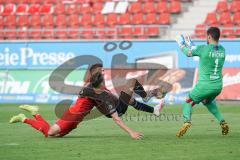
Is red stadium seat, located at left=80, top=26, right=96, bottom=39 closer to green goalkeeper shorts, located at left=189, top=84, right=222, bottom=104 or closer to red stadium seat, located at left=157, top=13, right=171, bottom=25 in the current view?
red stadium seat, located at left=157, top=13, right=171, bottom=25

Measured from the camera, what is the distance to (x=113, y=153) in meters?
11.0

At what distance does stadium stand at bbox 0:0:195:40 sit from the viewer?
95.4ft

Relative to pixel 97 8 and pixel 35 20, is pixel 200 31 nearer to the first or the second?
pixel 97 8

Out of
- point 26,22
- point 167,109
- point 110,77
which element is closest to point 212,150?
point 167,109

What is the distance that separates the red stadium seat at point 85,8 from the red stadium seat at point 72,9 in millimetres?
252

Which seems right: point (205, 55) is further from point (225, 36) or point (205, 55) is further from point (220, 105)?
point (225, 36)

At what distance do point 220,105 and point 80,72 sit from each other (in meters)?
5.81

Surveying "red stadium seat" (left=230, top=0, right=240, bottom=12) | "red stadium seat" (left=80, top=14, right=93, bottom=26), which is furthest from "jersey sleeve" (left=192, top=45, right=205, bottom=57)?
"red stadium seat" (left=80, top=14, right=93, bottom=26)

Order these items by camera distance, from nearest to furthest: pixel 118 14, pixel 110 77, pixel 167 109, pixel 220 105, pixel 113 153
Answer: pixel 113 153, pixel 167 109, pixel 220 105, pixel 110 77, pixel 118 14

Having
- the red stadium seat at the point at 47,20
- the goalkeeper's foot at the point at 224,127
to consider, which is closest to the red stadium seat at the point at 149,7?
the red stadium seat at the point at 47,20

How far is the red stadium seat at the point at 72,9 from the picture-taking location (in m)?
32.5

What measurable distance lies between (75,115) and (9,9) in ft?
71.6

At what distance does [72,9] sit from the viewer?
32656 millimetres

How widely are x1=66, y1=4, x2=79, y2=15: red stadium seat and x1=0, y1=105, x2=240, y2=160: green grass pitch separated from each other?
15.2m
